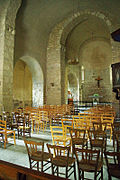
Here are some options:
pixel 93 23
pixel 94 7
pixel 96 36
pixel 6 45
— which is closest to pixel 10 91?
pixel 6 45

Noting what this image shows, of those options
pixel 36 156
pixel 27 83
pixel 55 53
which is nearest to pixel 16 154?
pixel 36 156

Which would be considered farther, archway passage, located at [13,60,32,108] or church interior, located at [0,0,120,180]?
archway passage, located at [13,60,32,108]

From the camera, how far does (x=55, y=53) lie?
15500 millimetres

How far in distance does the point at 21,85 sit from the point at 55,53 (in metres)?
5.74

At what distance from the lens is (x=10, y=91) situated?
405 inches

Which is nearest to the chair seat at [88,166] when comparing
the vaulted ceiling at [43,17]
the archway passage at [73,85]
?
the vaulted ceiling at [43,17]

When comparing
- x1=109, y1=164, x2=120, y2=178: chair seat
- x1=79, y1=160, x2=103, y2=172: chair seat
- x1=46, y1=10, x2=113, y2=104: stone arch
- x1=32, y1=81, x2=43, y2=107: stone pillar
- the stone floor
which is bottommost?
the stone floor

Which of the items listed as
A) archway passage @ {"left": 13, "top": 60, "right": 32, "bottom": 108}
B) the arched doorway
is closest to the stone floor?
the arched doorway

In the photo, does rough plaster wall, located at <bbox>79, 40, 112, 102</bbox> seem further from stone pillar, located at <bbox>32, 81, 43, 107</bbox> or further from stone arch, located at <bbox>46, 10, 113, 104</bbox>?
stone pillar, located at <bbox>32, 81, 43, 107</bbox>

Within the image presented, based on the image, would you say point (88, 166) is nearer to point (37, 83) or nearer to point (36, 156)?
point (36, 156)

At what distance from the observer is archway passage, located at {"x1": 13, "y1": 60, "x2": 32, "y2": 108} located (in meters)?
17.1

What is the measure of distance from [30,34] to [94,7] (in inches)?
241

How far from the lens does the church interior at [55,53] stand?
33.3 feet

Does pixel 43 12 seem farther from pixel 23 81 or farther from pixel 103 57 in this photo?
pixel 103 57
